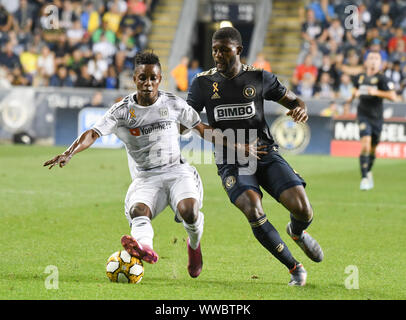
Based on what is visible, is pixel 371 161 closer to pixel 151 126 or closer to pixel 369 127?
pixel 369 127

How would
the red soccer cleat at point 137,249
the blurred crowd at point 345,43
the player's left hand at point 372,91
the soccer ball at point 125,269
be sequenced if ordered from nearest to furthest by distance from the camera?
the red soccer cleat at point 137,249, the soccer ball at point 125,269, the player's left hand at point 372,91, the blurred crowd at point 345,43

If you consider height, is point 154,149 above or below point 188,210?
above

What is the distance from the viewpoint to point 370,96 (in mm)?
14852

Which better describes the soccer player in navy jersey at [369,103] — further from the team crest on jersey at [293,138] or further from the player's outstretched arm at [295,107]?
the player's outstretched arm at [295,107]

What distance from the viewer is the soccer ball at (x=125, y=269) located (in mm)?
6547

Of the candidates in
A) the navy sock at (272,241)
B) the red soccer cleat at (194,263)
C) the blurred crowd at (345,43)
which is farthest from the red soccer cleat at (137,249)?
the blurred crowd at (345,43)

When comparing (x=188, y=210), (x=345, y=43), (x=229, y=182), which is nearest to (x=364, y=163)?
(x=229, y=182)

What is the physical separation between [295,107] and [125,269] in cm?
203

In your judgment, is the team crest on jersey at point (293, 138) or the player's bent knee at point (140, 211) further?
the team crest on jersey at point (293, 138)

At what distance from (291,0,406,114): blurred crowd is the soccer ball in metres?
15.9

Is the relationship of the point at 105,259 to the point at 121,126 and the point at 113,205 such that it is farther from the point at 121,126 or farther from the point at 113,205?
the point at 113,205

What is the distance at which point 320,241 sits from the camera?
30.4ft

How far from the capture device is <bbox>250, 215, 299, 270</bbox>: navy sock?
6723 millimetres

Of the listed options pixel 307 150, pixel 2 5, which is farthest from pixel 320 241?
pixel 2 5
